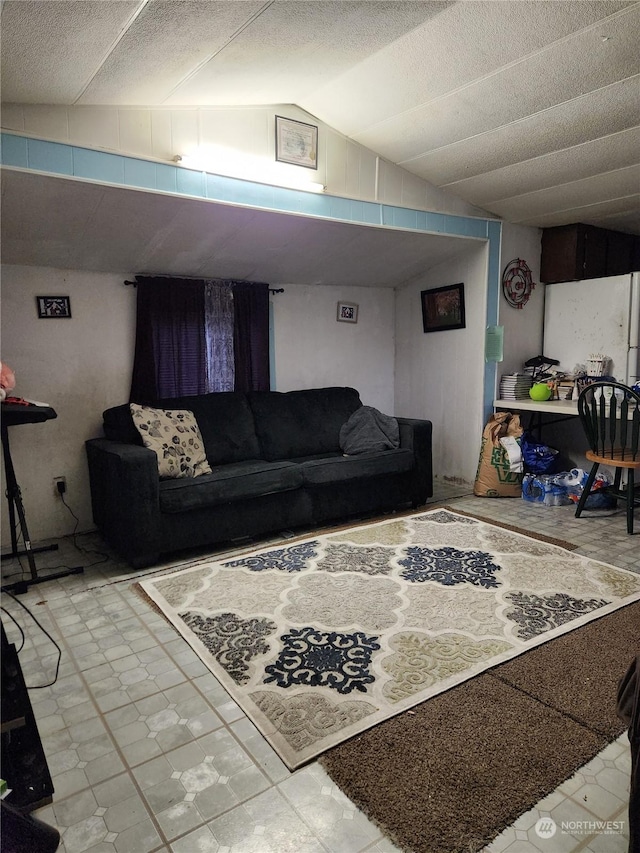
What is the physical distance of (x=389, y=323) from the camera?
530 centimetres

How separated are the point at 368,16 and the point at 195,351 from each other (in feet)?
7.77

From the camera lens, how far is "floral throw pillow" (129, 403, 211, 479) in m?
3.28

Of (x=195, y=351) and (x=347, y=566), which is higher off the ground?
(x=195, y=351)

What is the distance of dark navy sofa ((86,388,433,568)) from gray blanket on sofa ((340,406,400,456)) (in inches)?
2.9

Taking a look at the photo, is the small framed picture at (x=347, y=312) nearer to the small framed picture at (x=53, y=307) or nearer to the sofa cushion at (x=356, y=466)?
the sofa cushion at (x=356, y=466)

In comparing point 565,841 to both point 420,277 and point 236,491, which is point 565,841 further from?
point 420,277

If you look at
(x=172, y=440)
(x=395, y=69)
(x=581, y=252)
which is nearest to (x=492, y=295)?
(x=581, y=252)

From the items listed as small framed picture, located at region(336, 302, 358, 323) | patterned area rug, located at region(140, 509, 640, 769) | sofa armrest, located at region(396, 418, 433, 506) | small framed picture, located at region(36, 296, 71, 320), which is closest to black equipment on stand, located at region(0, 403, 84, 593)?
patterned area rug, located at region(140, 509, 640, 769)

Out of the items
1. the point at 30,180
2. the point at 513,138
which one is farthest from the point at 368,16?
the point at 30,180

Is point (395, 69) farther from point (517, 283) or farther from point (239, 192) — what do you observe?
point (517, 283)

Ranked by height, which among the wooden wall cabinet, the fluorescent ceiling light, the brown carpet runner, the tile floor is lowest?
the tile floor

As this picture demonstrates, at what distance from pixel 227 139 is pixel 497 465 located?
9.68ft

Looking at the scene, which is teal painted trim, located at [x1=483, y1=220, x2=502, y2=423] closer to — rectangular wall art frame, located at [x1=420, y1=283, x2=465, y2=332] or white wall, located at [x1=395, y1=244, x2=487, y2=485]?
white wall, located at [x1=395, y1=244, x2=487, y2=485]

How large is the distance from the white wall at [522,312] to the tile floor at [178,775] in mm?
3550
